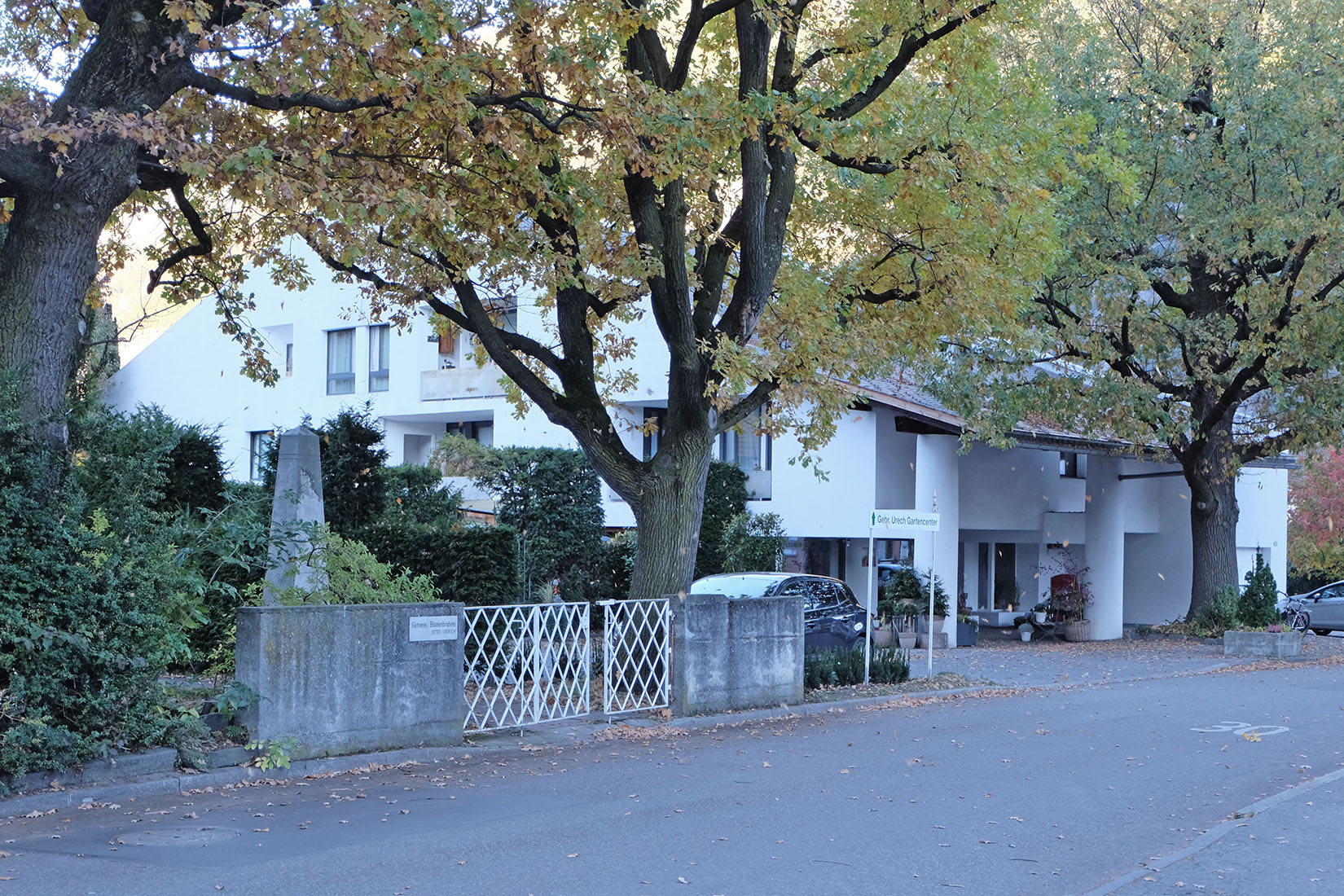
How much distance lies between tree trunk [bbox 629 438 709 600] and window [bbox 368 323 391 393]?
889 inches

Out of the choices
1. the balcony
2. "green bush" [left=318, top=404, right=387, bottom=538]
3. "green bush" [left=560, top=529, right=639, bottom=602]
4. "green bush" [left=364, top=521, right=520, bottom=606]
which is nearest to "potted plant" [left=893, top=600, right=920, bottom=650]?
"green bush" [left=560, top=529, right=639, bottom=602]

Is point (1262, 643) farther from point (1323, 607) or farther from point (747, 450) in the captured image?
point (1323, 607)

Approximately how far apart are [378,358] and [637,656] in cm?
2412

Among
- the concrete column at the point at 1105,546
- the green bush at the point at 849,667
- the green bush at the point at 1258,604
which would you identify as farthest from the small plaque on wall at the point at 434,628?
the concrete column at the point at 1105,546

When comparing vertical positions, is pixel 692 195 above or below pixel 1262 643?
above

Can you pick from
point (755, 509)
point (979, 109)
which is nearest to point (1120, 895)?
point (979, 109)

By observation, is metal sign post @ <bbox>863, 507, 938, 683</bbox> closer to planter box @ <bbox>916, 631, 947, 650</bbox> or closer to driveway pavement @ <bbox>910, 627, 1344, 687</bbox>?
driveway pavement @ <bbox>910, 627, 1344, 687</bbox>

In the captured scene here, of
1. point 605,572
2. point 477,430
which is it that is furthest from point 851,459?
point 477,430

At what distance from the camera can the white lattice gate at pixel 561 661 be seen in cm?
1302

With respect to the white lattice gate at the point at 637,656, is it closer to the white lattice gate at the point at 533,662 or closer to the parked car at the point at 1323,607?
the white lattice gate at the point at 533,662

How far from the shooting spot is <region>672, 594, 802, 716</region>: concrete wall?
14.8 m

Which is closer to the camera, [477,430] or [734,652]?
[734,652]

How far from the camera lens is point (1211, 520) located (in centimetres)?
2983

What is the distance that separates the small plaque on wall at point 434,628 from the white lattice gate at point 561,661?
246mm
